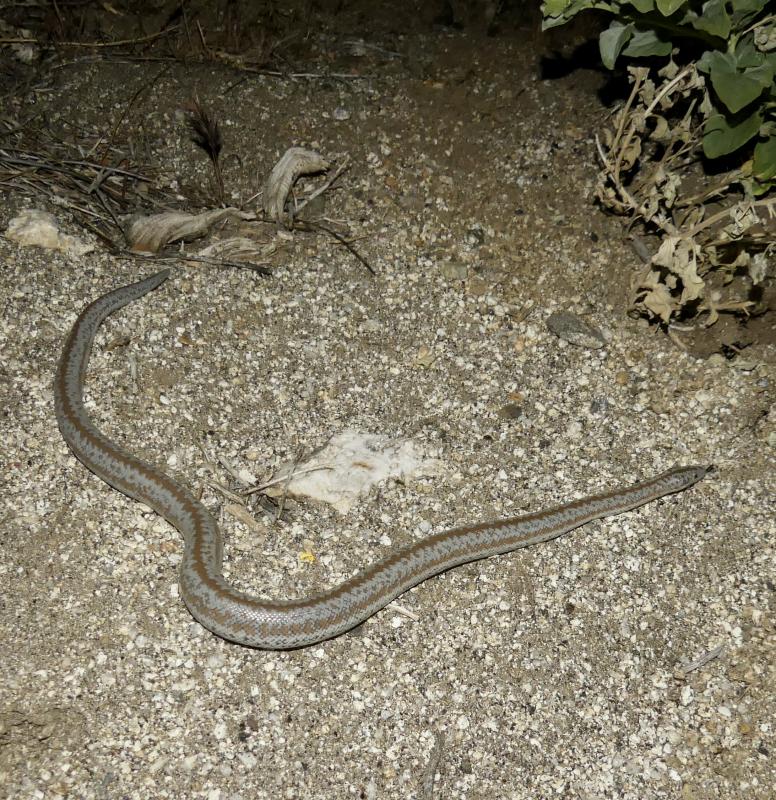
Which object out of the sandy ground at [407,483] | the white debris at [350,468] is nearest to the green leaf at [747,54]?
the sandy ground at [407,483]

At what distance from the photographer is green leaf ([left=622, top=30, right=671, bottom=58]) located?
11.7ft

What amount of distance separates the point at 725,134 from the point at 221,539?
3.19 m

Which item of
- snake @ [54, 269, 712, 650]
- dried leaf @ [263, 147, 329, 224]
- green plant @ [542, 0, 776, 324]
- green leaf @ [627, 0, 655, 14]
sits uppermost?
green leaf @ [627, 0, 655, 14]

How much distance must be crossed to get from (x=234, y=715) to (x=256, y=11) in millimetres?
4200

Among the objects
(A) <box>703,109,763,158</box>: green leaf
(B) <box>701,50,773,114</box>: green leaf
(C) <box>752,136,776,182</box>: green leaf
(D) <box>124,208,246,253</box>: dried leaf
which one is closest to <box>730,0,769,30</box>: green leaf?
(B) <box>701,50,773,114</box>: green leaf

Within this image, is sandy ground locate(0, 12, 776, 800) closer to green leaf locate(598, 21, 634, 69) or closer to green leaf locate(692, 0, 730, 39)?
green leaf locate(598, 21, 634, 69)

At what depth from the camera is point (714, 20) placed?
329 centimetres

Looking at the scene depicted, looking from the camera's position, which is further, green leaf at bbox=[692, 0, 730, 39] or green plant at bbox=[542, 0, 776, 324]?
green plant at bbox=[542, 0, 776, 324]

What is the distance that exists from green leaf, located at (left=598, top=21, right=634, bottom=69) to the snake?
209cm

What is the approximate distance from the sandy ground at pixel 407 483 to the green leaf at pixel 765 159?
799 millimetres

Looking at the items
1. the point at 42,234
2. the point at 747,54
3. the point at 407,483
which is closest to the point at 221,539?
the point at 407,483

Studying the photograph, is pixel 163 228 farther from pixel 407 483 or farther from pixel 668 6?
pixel 668 6

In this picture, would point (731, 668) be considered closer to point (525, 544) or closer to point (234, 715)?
point (525, 544)

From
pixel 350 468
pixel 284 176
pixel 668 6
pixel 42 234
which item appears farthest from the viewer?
pixel 284 176
